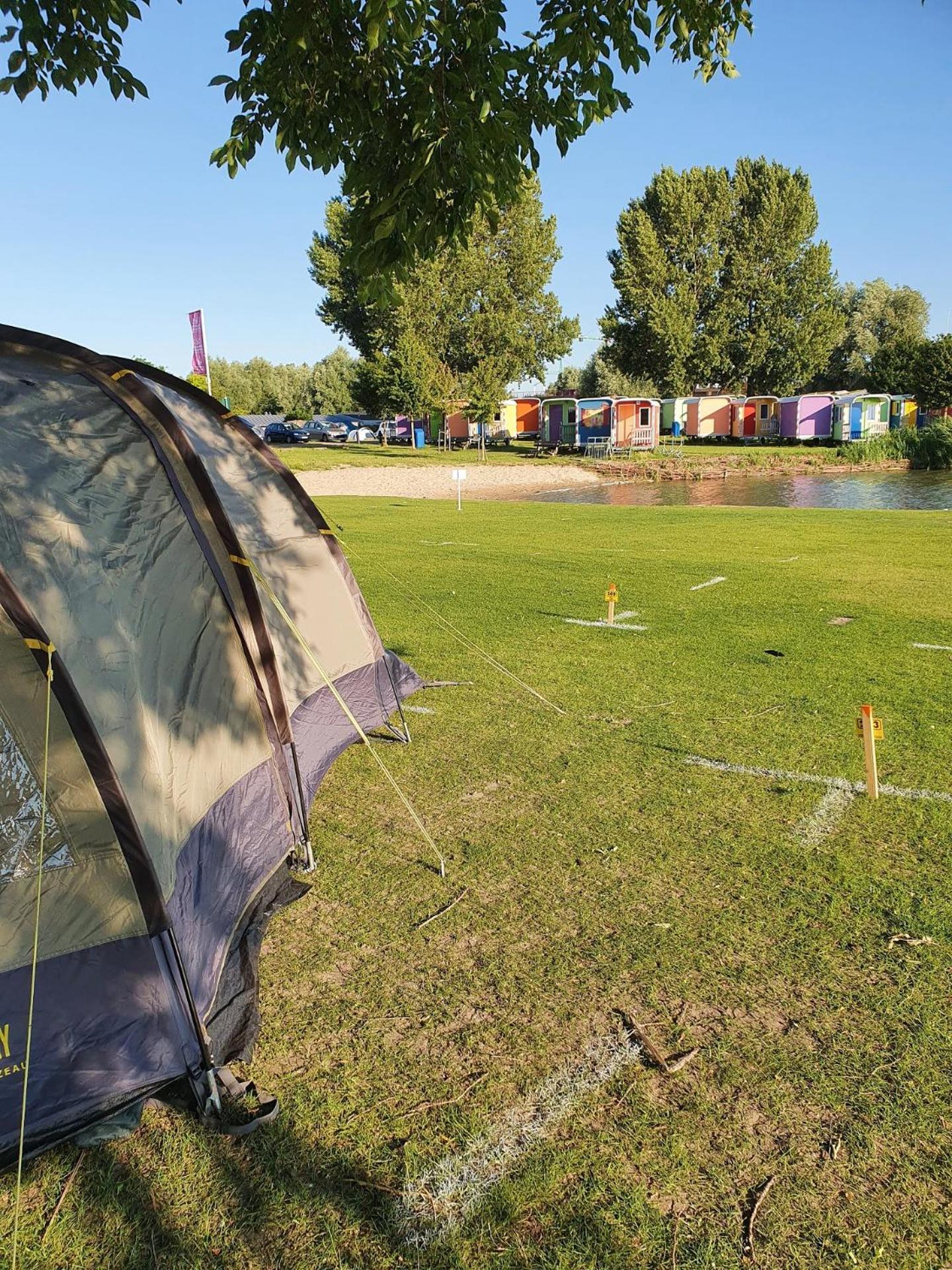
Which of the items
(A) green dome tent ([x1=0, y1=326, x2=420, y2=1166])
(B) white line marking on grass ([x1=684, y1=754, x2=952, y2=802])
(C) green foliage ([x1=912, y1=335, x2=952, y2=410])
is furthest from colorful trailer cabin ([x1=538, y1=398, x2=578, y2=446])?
(A) green dome tent ([x1=0, y1=326, x2=420, y2=1166])

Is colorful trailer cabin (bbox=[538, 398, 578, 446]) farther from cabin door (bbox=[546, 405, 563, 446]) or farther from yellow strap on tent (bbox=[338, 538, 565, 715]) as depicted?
yellow strap on tent (bbox=[338, 538, 565, 715])

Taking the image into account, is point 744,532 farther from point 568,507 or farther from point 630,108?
point 630,108

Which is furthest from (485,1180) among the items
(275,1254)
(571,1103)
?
(275,1254)

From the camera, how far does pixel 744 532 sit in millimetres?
18391

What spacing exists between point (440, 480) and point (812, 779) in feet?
108

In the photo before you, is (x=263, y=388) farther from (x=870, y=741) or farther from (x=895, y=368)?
(x=870, y=741)

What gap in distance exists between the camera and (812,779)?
5816 millimetres

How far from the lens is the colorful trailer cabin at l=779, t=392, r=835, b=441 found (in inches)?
2141

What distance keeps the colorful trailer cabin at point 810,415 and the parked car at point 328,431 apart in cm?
3027

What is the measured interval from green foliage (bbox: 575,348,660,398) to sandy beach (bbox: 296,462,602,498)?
26.4 metres

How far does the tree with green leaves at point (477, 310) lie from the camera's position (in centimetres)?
5528

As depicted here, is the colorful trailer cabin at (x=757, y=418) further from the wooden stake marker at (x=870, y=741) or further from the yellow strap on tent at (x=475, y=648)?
the wooden stake marker at (x=870, y=741)

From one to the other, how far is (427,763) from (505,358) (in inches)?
2146

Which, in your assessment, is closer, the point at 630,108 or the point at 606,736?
the point at 630,108
